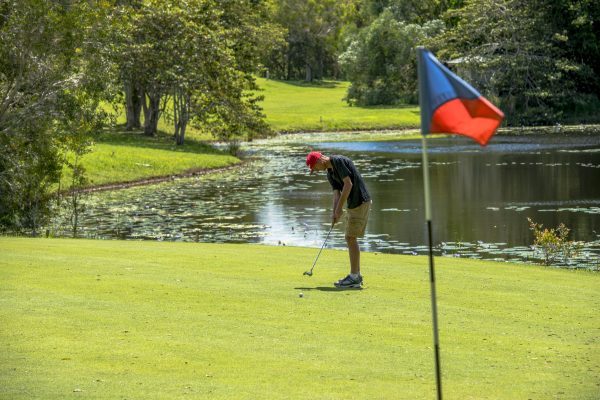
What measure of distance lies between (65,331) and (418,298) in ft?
18.0

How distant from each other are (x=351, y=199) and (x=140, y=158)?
38356mm

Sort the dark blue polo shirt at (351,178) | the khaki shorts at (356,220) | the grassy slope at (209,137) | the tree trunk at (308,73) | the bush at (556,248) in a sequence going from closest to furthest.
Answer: the dark blue polo shirt at (351,178)
the khaki shorts at (356,220)
the bush at (556,248)
the grassy slope at (209,137)
the tree trunk at (308,73)

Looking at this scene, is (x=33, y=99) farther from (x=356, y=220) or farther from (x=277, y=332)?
(x=277, y=332)

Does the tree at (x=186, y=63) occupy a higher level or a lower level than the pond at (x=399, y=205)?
higher

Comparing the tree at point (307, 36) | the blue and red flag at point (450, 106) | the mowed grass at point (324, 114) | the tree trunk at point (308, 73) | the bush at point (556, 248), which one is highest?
the tree at point (307, 36)

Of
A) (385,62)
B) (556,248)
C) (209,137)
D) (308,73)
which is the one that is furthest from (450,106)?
(308,73)

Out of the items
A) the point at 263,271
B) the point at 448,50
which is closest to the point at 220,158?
the point at 448,50

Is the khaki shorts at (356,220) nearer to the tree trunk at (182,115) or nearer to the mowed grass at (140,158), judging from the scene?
the mowed grass at (140,158)

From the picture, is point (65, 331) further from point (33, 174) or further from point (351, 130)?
point (351, 130)

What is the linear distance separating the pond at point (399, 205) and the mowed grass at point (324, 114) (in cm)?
2775

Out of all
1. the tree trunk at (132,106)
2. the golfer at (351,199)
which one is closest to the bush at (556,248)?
the golfer at (351,199)

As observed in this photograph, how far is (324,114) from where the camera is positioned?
98.3 metres

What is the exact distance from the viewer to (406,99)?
353 ft

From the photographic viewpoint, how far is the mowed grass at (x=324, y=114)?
9088 cm
